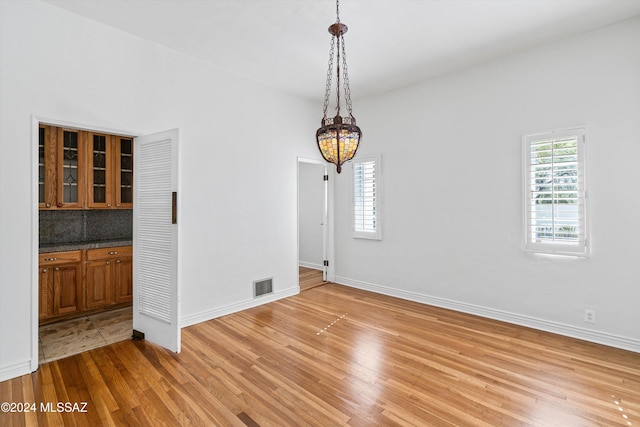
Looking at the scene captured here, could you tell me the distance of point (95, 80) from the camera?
9.88 ft

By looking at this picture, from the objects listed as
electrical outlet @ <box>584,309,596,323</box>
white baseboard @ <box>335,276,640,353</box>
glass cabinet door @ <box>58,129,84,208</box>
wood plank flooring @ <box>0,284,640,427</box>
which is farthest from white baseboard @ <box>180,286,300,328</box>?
electrical outlet @ <box>584,309,596,323</box>

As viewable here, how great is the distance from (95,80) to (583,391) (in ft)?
16.5

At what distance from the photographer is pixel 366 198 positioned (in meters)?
5.16

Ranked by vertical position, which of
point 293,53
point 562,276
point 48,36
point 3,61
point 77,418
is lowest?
point 77,418

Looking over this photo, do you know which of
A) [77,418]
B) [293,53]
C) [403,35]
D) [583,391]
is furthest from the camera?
[293,53]

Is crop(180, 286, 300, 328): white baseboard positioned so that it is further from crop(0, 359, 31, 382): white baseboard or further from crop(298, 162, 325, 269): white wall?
crop(298, 162, 325, 269): white wall

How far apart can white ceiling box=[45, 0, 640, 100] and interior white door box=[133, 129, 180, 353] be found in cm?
110

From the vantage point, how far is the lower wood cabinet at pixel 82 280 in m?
3.65

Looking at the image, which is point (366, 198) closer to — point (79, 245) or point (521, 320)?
point (521, 320)

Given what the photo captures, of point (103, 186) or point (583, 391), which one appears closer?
point (583, 391)

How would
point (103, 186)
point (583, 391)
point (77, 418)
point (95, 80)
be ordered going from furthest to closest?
point (103, 186), point (95, 80), point (583, 391), point (77, 418)

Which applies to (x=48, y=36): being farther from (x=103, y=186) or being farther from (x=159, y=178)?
(x=103, y=186)

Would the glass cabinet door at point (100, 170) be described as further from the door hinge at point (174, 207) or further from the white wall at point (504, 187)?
the white wall at point (504, 187)

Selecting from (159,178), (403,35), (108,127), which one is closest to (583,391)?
(403,35)
